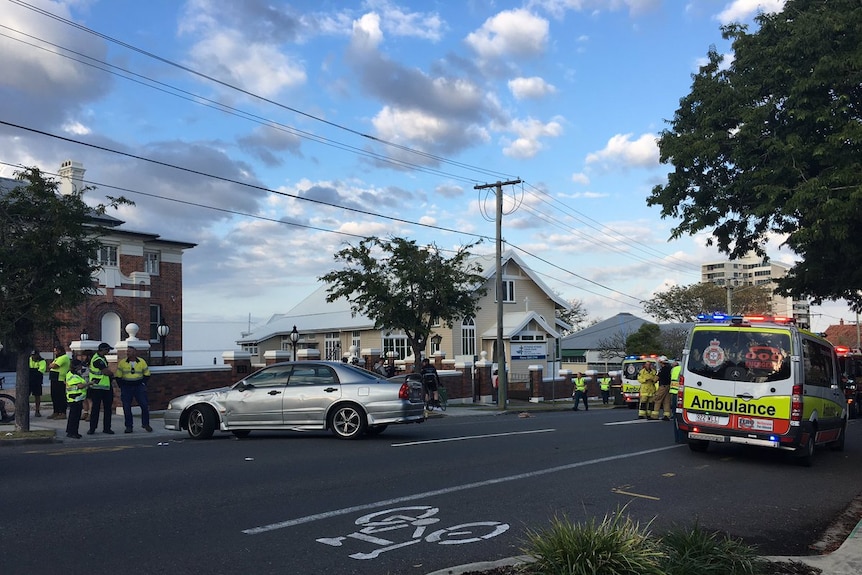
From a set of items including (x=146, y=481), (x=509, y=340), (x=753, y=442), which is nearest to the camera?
(x=146, y=481)

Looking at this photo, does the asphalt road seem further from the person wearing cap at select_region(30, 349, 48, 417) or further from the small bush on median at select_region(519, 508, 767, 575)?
the person wearing cap at select_region(30, 349, 48, 417)

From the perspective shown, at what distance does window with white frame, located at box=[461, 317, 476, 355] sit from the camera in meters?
43.0

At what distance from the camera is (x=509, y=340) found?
42.3 m

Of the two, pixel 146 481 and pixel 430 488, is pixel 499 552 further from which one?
pixel 146 481

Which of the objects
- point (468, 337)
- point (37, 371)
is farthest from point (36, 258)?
point (468, 337)

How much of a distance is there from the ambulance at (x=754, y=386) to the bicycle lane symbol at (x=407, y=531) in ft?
19.5

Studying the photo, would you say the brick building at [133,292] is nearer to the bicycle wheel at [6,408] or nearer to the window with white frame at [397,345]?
the window with white frame at [397,345]

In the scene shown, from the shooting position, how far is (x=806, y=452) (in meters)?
12.1

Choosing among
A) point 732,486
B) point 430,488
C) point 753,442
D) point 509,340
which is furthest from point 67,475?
point 509,340

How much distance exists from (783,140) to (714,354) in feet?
16.7

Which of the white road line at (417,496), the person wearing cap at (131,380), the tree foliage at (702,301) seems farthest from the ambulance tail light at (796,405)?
the tree foliage at (702,301)

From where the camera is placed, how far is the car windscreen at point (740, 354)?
11875 millimetres

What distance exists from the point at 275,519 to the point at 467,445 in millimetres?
6557

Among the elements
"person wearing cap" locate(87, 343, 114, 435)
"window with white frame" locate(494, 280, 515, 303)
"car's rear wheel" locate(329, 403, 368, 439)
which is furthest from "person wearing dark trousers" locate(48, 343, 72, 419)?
"window with white frame" locate(494, 280, 515, 303)
